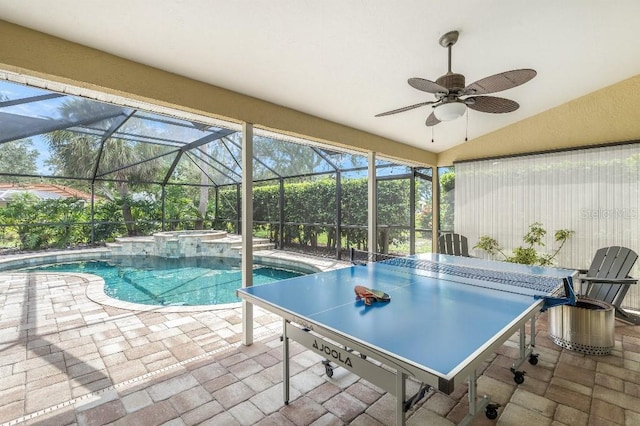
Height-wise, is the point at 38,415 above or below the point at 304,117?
below

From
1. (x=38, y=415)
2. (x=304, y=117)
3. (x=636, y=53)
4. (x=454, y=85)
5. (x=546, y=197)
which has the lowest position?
(x=38, y=415)

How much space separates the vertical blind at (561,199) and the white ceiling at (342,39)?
4.53 ft

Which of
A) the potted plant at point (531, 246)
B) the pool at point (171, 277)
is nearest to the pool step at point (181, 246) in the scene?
the pool at point (171, 277)

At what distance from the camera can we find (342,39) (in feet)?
8.50

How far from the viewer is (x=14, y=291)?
201 inches

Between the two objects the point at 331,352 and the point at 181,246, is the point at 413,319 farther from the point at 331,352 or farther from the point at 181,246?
the point at 181,246

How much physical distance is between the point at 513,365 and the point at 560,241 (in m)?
3.10

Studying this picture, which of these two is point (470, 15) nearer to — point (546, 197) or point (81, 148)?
point (546, 197)

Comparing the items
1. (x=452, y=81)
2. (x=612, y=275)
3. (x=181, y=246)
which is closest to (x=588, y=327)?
(x=612, y=275)

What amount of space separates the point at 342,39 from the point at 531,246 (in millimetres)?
4483

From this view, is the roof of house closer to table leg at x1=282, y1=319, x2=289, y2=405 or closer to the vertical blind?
table leg at x1=282, y1=319, x2=289, y2=405

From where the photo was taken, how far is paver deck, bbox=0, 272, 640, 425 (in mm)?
2191

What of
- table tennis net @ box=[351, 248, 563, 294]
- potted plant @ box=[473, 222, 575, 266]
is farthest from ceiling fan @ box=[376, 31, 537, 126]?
potted plant @ box=[473, 222, 575, 266]

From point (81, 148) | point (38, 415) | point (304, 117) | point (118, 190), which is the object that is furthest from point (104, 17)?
point (118, 190)
